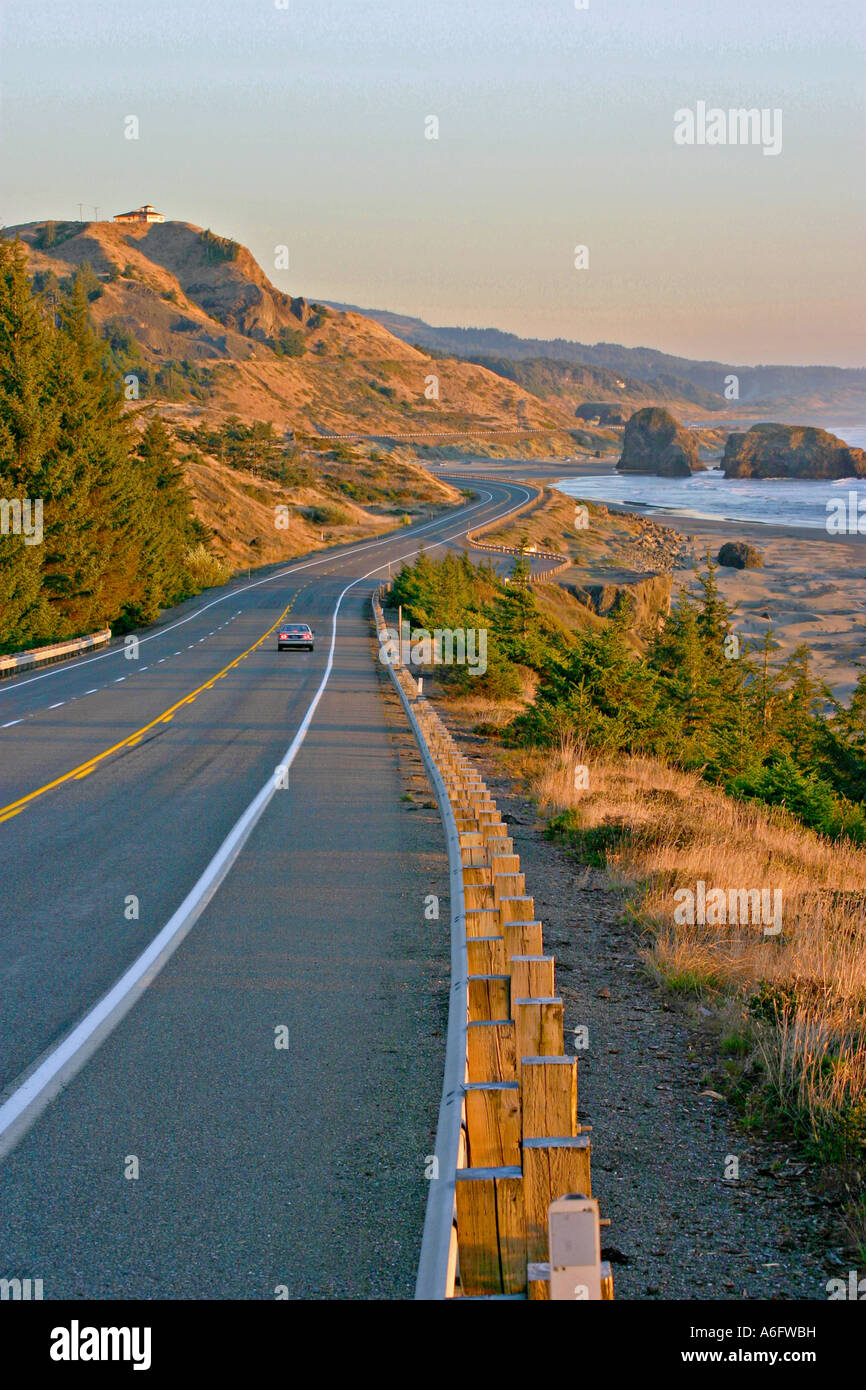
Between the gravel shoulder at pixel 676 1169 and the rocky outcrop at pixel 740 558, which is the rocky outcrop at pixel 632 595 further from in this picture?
the gravel shoulder at pixel 676 1169

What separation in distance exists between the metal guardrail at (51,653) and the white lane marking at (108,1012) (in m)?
22.0

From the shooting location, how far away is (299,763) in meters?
18.6

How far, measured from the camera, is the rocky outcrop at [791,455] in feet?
557

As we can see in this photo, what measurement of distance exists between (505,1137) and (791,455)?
593 ft

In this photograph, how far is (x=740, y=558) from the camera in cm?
7469

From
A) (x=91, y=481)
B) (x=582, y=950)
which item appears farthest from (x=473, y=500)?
(x=582, y=950)

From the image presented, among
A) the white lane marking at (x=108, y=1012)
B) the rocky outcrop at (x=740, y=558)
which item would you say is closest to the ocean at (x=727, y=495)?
the rocky outcrop at (x=740, y=558)

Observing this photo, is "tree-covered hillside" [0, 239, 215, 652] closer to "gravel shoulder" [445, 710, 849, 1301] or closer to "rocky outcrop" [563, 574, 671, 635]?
"rocky outcrop" [563, 574, 671, 635]

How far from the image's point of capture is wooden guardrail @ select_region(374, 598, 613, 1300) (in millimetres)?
3684

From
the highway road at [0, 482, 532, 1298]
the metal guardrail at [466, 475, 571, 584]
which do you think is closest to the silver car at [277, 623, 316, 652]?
the metal guardrail at [466, 475, 571, 584]

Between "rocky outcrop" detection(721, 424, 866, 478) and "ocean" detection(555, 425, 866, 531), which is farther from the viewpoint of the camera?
"rocky outcrop" detection(721, 424, 866, 478)

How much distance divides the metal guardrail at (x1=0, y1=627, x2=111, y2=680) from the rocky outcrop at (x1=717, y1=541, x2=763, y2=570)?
1669 inches

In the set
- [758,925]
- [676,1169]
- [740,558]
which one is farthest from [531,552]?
[676,1169]
